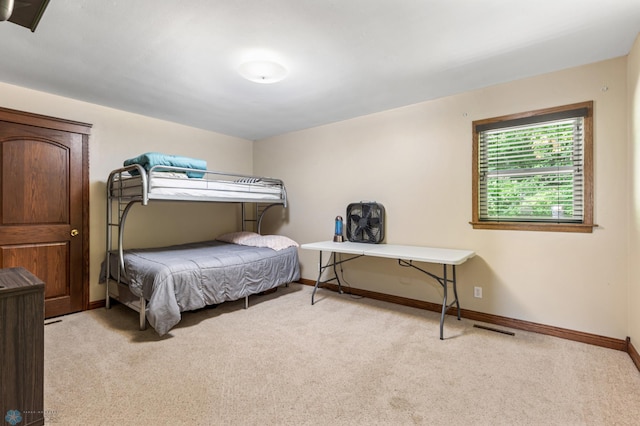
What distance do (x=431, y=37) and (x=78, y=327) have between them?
3851mm

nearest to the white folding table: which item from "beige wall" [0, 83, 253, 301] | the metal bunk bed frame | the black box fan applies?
the black box fan

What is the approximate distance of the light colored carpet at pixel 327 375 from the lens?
159 cm

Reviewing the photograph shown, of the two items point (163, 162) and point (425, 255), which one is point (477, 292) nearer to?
point (425, 255)

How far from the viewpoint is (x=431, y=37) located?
204 centimetres

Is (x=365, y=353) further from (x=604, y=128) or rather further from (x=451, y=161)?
(x=604, y=128)

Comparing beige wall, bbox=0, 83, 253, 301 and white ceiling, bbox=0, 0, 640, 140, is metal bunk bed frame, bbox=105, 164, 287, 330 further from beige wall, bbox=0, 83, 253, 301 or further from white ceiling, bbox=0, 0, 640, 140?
white ceiling, bbox=0, 0, 640, 140

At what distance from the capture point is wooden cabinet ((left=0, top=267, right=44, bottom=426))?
4.17 ft

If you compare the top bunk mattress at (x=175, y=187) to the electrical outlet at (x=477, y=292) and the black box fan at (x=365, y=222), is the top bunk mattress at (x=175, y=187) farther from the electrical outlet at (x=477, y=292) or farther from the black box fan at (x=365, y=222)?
the electrical outlet at (x=477, y=292)

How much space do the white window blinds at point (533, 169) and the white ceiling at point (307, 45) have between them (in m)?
0.47

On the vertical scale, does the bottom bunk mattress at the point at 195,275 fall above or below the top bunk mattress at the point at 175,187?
below

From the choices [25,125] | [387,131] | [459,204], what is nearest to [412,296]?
[459,204]

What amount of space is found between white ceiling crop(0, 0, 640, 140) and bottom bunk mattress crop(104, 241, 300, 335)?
167 cm

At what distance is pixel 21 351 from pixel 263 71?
222 cm

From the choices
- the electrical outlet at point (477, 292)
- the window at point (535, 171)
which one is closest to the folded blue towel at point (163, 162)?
the window at point (535, 171)
